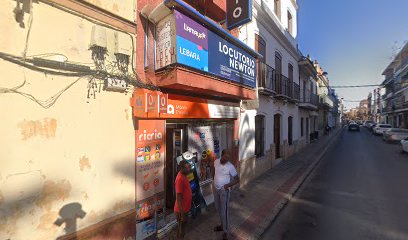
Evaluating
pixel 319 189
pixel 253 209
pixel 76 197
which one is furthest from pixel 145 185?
pixel 319 189

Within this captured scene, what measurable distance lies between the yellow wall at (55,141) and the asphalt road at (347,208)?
143 inches

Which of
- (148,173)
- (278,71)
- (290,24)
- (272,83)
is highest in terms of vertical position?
(290,24)

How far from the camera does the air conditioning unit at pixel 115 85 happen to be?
12.9 ft

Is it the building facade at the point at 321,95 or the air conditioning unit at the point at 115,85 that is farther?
the building facade at the point at 321,95

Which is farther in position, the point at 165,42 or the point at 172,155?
the point at 172,155

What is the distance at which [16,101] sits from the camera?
2926mm

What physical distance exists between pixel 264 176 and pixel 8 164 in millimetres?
8756

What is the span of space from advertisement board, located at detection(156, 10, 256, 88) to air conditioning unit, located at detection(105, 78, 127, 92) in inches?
40.6

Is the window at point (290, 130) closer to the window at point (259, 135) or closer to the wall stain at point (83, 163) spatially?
the window at point (259, 135)

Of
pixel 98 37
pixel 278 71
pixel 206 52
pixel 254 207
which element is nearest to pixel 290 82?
pixel 278 71

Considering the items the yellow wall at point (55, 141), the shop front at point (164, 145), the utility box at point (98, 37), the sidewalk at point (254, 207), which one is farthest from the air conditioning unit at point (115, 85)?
the sidewalk at point (254, 207)

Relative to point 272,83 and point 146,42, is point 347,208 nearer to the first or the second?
point 272,83

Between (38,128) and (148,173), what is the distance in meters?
2.17

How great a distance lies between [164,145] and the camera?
16.8 feet
